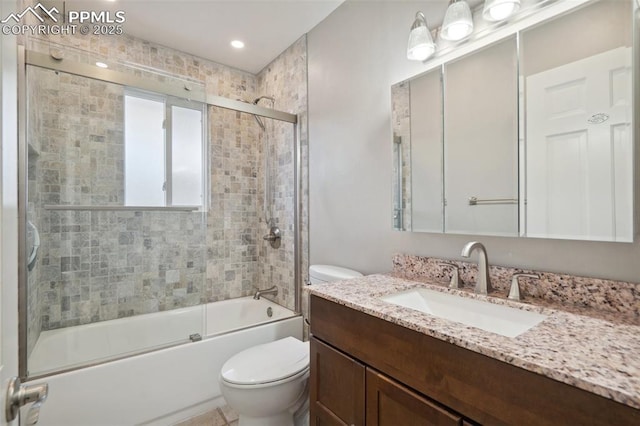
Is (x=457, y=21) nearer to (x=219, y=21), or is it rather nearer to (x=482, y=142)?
(x=482, y=142)

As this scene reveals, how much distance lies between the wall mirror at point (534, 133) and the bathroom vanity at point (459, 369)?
36 centimetres

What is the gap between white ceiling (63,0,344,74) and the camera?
1.97 metres

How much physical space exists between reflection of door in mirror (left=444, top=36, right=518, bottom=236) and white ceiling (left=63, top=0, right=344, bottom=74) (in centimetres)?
123

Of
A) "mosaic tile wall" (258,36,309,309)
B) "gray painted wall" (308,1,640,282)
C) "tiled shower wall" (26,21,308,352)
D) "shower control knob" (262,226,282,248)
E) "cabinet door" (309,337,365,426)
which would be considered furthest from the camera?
"shower control knob" (262,226,282,248)

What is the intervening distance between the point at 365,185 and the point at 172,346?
1607 mm

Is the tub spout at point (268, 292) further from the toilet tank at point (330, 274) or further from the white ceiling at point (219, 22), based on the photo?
the white ceiling at point (219, 22)

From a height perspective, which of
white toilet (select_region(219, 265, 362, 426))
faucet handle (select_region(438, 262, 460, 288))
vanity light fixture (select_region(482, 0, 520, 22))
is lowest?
white toilet (select_region(219, 265, 362, 426))

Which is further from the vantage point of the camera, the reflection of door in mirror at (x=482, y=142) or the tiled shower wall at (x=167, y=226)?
the tiled shower wall at (x=167, y=226)

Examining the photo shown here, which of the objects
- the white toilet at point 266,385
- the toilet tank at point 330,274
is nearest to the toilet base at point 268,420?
the white toilet at point 266,385

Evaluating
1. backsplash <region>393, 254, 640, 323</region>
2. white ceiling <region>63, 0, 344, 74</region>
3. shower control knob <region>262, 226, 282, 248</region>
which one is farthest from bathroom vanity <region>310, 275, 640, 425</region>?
white ceiling <region>63, 0, 344, 74</region>

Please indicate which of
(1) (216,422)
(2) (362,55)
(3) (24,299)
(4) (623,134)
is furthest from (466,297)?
(3) (24,299)

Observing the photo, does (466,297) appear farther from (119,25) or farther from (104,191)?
(119,25)

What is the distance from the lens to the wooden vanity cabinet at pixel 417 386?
0.60 m

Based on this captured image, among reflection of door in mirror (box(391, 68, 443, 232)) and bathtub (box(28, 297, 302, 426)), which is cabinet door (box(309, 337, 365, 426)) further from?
bathtub (box(28, 297, 302, 426))
